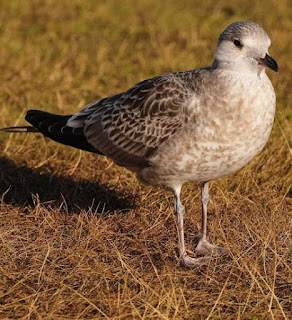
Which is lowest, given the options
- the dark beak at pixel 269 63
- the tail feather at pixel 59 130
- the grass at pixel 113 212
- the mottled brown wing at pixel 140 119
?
the grass at pixel 113 212

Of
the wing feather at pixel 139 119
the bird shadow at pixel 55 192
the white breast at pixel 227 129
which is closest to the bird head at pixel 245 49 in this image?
the white breast at pixel 227 129

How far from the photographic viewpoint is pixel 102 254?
5066 mm

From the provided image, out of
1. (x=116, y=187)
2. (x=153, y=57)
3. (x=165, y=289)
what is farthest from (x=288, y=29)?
(x=165, y=289)

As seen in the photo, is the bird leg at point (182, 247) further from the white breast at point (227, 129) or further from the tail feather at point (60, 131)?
the tail feather at point (60, 131)

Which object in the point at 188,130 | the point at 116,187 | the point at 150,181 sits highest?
the point at 188,130

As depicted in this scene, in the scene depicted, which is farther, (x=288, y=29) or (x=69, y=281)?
(x=288, y=29)

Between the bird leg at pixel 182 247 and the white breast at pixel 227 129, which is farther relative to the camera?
the bird leg at pixel 182 247

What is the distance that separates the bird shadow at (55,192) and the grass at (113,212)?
0.01 m

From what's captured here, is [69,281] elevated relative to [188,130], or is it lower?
lower

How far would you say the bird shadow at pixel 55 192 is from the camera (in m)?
6.19

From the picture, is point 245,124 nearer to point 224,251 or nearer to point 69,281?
point 224,251

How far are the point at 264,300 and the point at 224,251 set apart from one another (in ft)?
2.63

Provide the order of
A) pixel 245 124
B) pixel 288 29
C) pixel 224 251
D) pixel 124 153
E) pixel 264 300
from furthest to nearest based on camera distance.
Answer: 1. pixel 288 29
2. pixel 124 153
3. pixel 224 251
4. pixel 245 124
5. pixel 264 300

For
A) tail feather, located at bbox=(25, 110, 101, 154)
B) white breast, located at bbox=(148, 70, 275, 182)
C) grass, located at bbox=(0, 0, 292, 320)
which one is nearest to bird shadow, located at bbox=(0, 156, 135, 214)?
grass, located at bbox=(0, 0, 292, 320)
